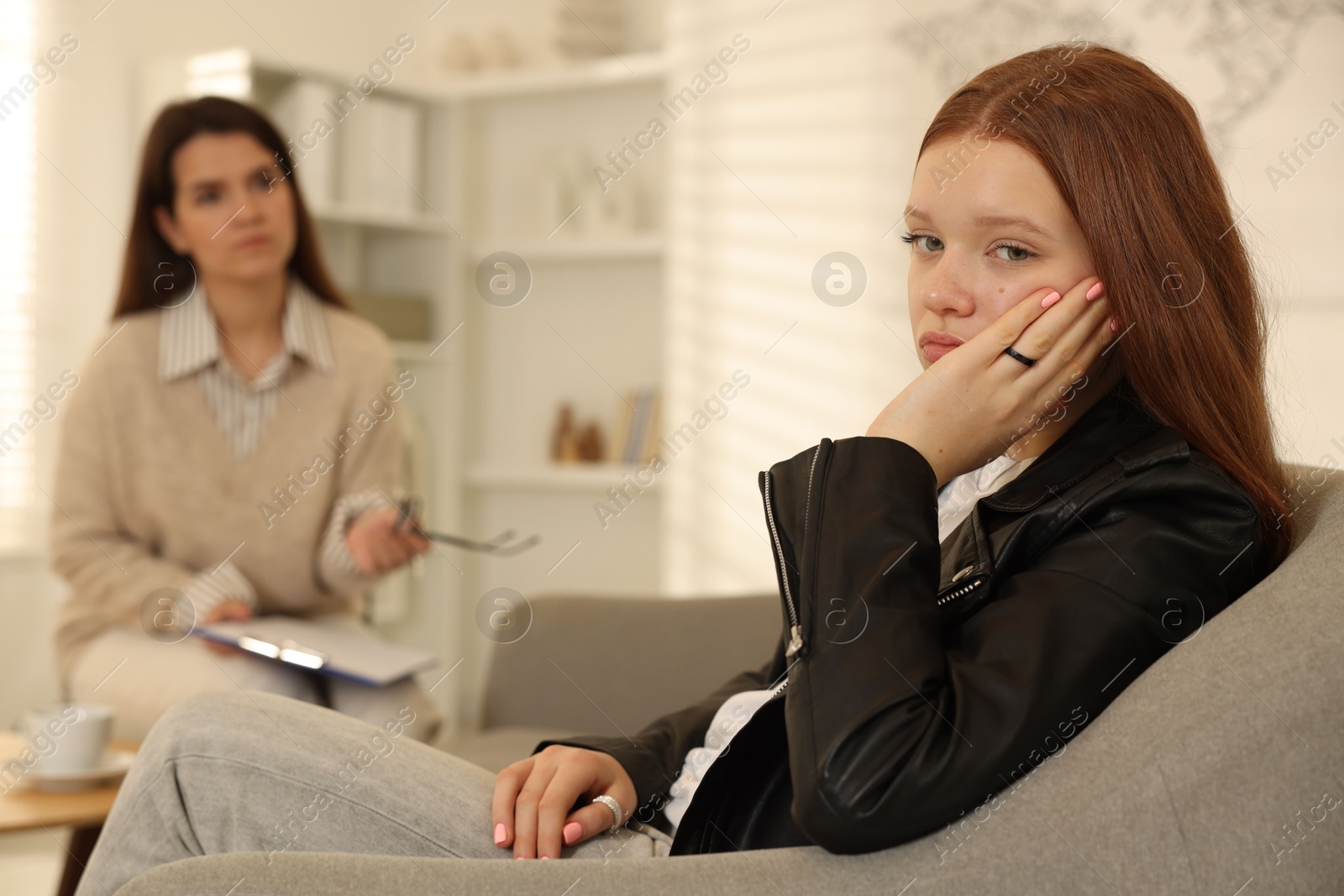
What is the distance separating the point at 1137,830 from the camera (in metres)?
0.74

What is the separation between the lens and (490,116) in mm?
4145

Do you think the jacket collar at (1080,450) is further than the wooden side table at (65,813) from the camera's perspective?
No

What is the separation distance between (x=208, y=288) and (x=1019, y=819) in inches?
83.8

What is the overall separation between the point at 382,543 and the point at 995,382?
1.42 metres

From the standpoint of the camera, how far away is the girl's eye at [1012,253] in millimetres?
1006

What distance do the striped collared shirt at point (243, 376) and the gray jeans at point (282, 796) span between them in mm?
1246

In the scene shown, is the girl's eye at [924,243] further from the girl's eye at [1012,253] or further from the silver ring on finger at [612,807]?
the silver ring on finger at [612,807]

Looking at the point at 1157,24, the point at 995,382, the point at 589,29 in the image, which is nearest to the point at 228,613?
the point at 995,382

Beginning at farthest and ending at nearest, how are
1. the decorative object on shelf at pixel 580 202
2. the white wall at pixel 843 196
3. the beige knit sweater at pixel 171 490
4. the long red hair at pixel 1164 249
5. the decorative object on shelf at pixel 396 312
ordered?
the decorative object on shelf at pixel 580 202 → the decorative object on shelf at pixel 396 312 → the white wall at pixel 843 196 → the beige knit sweater at pixel 171 490 → the long red hair at pixel 1164 249

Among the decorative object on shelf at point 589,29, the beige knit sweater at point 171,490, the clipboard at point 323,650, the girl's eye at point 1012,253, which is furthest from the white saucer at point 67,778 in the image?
the decorative object on shelf at point 589,29

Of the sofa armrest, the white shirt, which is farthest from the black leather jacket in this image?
the sofa armrest

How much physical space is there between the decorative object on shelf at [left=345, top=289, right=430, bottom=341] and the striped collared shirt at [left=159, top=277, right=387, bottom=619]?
131cm

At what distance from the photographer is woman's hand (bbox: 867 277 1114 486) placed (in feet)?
3.14

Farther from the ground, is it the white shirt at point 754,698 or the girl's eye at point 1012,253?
the girl's eye at point 1012,253
